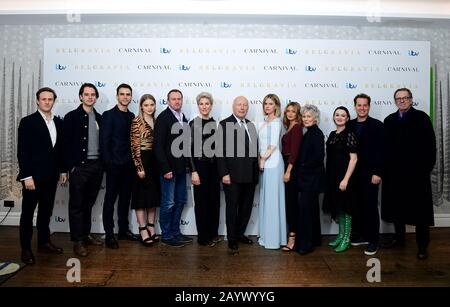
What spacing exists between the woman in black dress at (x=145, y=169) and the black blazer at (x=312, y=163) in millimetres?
1363

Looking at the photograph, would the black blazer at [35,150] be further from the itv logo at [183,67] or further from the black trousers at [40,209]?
the itv logo at [183,67]

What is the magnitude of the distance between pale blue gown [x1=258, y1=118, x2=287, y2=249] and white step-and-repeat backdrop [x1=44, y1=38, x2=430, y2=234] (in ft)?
1.31

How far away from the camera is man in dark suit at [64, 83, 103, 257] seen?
98.7 inches

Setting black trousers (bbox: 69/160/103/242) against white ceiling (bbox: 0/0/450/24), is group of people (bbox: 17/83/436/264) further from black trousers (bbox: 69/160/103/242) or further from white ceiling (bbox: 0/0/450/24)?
white ceiling (bbox: 0/0/450/24)

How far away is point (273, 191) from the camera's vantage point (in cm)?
271

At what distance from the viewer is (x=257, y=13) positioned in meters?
2.95

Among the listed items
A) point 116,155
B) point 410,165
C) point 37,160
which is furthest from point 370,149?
point 37,160

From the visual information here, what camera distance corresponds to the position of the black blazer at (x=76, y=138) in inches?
98.7

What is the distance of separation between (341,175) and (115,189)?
205cm

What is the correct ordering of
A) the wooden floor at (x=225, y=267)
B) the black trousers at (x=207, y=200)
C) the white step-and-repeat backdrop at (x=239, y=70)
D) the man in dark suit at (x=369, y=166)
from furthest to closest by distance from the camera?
the white step-and-repeat backdrop at (x=239, y=70) < the black trousers at (x=207, y=200) < the man in dark suit at (x=369, y=166) < the wooden floor at (x=225, y=267)

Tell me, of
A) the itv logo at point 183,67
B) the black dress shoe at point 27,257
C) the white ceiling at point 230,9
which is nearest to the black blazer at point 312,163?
the white ceiling at point 230,9

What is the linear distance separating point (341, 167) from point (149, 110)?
1.81 m

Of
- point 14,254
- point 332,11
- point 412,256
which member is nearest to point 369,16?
point 332,11

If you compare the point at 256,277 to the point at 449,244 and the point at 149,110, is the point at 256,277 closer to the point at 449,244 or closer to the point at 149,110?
the point at 149,110
